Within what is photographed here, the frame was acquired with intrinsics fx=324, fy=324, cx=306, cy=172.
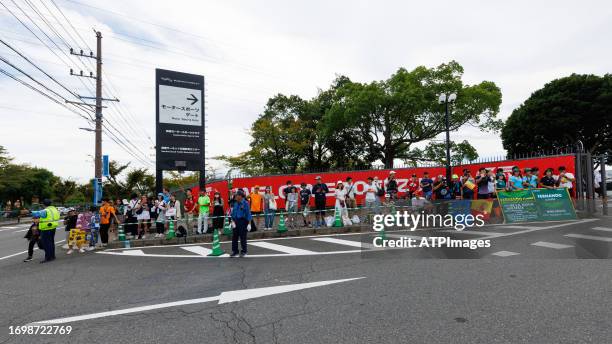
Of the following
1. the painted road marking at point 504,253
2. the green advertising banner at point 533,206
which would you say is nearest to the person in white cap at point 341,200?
the green advertising banner at point 533,206

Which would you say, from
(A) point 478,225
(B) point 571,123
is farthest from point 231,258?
(B) point 571,123

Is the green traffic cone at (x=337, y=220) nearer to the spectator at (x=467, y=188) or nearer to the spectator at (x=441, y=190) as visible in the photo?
the spectator at (x=441, y=190)

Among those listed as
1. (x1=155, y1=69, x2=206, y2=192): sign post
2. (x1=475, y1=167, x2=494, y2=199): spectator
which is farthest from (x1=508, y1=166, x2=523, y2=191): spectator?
(x1=155, y1=69, x2=206, y2=192): sign post

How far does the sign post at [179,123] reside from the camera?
48.9 feet

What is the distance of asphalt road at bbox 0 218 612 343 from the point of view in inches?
137

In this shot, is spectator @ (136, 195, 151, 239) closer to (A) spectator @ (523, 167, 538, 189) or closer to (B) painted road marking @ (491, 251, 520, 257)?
(B) painted road marking @ (491, 251, 520, 257)

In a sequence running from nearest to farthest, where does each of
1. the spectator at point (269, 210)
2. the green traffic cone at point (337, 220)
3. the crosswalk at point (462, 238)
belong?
the crosswalk at point (462, 238) → the green traffic cone at point (337, 220) → the spectator at point (269, 210)

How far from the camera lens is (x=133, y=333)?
3686 mm

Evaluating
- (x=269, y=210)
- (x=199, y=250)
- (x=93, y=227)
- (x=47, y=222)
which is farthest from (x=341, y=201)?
(x=47, y=222)

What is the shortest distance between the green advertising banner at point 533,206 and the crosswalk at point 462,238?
61 centimetres

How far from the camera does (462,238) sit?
28.5 feet

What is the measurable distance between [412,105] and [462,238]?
22.3 metres

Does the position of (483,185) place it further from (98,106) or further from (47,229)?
(98,106)

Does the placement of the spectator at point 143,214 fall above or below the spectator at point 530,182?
below
